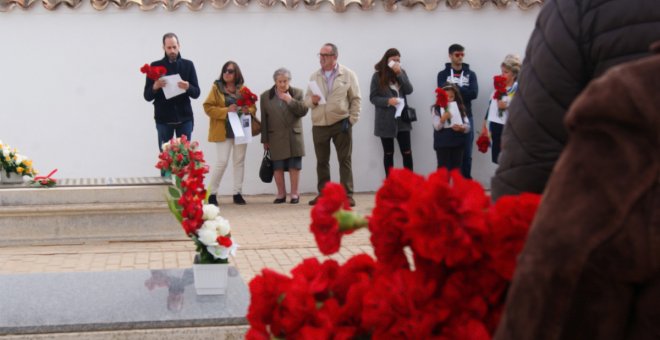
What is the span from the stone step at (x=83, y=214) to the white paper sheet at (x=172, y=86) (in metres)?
2.48

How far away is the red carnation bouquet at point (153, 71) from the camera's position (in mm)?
11039

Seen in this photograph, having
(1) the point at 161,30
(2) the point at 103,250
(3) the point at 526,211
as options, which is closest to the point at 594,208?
(3) the point at 526,211

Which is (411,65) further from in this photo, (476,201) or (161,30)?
(476,201)

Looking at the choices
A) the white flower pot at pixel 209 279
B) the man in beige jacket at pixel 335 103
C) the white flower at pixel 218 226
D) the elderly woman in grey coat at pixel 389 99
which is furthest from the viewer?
the elderly woman in grey coat at pixel 389 99

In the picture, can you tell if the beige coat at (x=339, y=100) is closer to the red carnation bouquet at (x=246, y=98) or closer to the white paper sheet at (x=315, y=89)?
the white paper sheet at (x=315, y=89)

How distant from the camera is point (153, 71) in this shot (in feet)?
36.3

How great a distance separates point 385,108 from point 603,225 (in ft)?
38.7

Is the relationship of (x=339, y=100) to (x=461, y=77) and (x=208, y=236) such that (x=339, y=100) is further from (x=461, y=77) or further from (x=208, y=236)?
(x=208, y=236)

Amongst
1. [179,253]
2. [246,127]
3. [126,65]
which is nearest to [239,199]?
[246,127]

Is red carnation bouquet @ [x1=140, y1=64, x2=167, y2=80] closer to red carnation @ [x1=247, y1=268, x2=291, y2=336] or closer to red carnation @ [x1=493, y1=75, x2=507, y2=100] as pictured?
red carnation @ [x1=493, y1=75, x2=507, y2=100]

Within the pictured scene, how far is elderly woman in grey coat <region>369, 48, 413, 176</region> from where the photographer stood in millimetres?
12852

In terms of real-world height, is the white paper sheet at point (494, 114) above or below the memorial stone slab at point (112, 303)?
below

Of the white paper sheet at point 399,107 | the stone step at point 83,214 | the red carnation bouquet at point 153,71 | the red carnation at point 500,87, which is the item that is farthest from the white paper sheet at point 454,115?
the stone step at point 83,214

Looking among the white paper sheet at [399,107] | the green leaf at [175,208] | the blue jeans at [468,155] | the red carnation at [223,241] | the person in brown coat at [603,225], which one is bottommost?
the blue jeans at [468,155]
